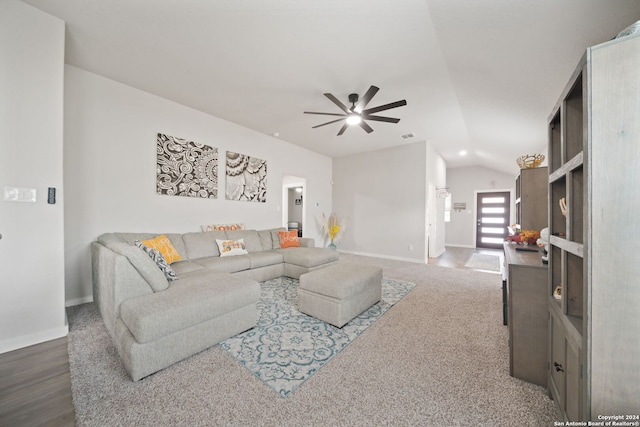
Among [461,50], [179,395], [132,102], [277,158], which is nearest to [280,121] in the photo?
[277,158]

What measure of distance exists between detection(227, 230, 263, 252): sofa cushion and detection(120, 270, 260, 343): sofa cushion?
1.84 m

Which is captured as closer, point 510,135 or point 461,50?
Result: point 461,50

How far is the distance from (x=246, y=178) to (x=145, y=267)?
124 inches

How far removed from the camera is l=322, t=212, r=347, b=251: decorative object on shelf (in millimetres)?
6836

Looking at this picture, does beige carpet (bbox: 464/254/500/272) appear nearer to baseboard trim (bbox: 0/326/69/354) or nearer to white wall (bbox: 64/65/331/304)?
white wall (bbox: 64/65/331/304)

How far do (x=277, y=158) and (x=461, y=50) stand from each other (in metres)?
4.07

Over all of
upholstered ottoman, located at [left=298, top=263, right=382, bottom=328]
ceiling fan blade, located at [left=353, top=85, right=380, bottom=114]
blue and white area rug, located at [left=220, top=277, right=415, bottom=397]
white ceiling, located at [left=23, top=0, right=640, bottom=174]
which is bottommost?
blue and white area rug, located at [left=220, top=277, right=415, bottom=397]

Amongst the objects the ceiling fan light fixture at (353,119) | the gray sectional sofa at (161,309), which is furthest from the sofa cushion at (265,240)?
the ceiling fan light fixture at (353,119)

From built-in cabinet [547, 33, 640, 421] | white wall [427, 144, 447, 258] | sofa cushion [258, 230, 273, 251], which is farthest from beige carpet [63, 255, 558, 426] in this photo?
white wall [427, 144, 447, 258]

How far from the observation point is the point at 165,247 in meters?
3.13

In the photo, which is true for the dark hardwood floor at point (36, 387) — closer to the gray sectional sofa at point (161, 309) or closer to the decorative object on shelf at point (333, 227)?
the gray sectional sofa at point (161, 309)

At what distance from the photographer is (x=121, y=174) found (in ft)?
10.8

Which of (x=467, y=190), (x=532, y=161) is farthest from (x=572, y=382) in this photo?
(x=467, y=190)

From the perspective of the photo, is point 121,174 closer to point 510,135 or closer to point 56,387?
point 56,387
